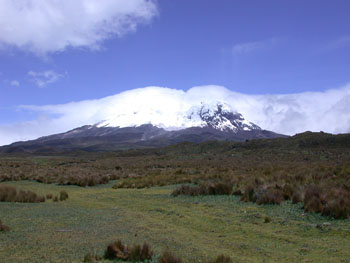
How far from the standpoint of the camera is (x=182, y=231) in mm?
11836

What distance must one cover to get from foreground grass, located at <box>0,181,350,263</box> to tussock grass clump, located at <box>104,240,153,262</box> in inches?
19.5

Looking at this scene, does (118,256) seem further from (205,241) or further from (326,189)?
(326,189)

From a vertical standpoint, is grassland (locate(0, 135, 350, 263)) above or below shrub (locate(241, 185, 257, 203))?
below

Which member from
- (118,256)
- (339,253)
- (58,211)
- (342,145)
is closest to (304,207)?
(339,253)

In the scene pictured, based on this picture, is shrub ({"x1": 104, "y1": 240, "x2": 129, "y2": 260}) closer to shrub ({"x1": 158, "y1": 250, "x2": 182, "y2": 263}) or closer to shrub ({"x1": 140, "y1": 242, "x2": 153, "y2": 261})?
shrub ({"x1": 140, "y1": 242, "x2": 153, "y2": 261})

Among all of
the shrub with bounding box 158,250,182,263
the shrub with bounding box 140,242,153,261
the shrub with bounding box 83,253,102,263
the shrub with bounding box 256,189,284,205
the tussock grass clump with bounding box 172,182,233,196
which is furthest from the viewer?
the tussock grass clump with bounding box 172,182,233,196

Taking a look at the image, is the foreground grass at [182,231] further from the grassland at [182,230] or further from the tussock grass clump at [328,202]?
the tussock grass clump at [328,202]

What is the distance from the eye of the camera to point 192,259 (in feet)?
27.3

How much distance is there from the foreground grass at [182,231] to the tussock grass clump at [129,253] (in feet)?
1.63

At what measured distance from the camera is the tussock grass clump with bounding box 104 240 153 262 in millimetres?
8148

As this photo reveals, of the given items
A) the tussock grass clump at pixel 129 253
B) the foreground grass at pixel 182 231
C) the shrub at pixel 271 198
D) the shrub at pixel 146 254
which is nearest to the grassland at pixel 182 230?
the foreground grass at pixel 182 231

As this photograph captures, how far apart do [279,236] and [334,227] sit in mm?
1951

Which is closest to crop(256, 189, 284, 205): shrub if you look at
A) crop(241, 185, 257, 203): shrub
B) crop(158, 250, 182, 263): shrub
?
crop(241, 185, 257, 203): shrub

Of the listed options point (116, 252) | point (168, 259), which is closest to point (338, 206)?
point (168, 259)
